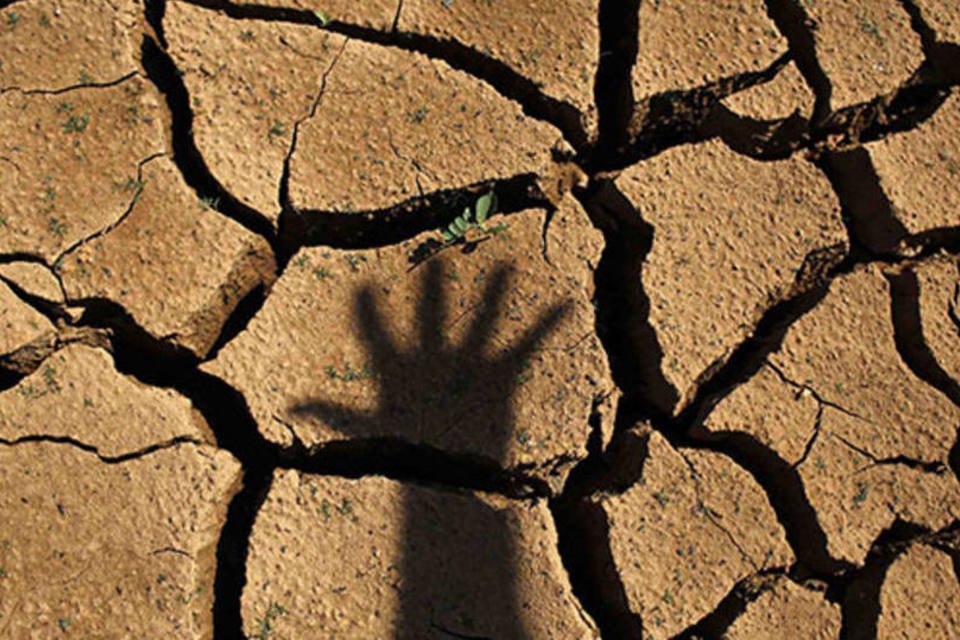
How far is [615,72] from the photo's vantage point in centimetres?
249

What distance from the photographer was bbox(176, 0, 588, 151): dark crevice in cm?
240

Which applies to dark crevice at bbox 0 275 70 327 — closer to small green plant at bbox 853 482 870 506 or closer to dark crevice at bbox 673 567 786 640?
dark crevice at bbox 673 567 786 640

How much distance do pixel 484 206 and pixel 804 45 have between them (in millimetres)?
994

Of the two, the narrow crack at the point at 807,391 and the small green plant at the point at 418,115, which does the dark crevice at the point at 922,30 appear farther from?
the small green plant at the point at 418,115

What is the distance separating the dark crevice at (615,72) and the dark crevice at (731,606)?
3.54 ft

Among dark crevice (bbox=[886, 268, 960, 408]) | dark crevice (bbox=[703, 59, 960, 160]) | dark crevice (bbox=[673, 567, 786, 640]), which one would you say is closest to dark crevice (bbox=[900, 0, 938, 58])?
dark crevice (bbox=[703, 59, 960, 160])

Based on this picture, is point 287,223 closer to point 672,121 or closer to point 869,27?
point 672,121

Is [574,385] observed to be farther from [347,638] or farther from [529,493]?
[347,638]

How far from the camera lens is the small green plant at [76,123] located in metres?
2.26

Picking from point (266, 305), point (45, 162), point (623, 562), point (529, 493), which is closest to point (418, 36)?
point (266, 305)

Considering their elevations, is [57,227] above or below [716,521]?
above

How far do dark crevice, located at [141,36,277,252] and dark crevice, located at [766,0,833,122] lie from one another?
1.43 m

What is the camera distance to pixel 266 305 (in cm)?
218

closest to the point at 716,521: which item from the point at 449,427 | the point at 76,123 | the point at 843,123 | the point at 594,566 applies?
the point at 594,566
